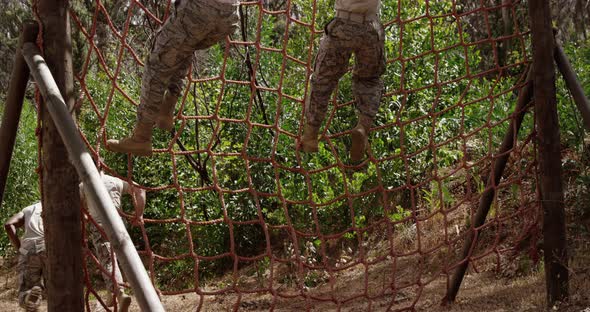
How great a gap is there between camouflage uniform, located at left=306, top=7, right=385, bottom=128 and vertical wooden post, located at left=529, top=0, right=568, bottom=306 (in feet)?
2.81

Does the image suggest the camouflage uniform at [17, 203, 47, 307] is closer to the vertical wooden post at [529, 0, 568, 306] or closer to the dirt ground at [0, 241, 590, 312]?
the dirt ground at [0, 241, 590, 312]

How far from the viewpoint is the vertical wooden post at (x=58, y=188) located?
9.96 feet

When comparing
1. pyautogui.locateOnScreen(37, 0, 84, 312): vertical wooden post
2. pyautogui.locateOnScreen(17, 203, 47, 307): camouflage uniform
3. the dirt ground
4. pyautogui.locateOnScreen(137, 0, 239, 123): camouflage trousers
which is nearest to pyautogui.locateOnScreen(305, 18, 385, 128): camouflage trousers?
pyautogui.locateOnScreen(137, 0, 239, 123): camouflage trousers

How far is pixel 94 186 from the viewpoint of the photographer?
8.65 feet

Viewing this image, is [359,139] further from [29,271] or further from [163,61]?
[29,271]

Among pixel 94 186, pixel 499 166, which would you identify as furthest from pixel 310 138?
pixel 94 186

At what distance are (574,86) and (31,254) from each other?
348cm

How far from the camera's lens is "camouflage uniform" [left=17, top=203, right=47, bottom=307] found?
200 inches

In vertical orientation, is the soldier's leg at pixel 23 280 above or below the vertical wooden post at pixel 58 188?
below

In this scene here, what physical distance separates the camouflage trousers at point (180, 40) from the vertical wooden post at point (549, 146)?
1.60m

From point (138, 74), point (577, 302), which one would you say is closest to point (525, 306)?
point (577, 302)

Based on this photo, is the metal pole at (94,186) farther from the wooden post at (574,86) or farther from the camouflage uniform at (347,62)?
the wooden post at (574,86)

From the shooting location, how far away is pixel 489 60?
12641 mm

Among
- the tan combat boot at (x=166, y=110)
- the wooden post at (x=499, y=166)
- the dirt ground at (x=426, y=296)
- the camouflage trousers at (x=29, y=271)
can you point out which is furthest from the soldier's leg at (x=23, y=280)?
the wooden post at (x=499, y=166)
